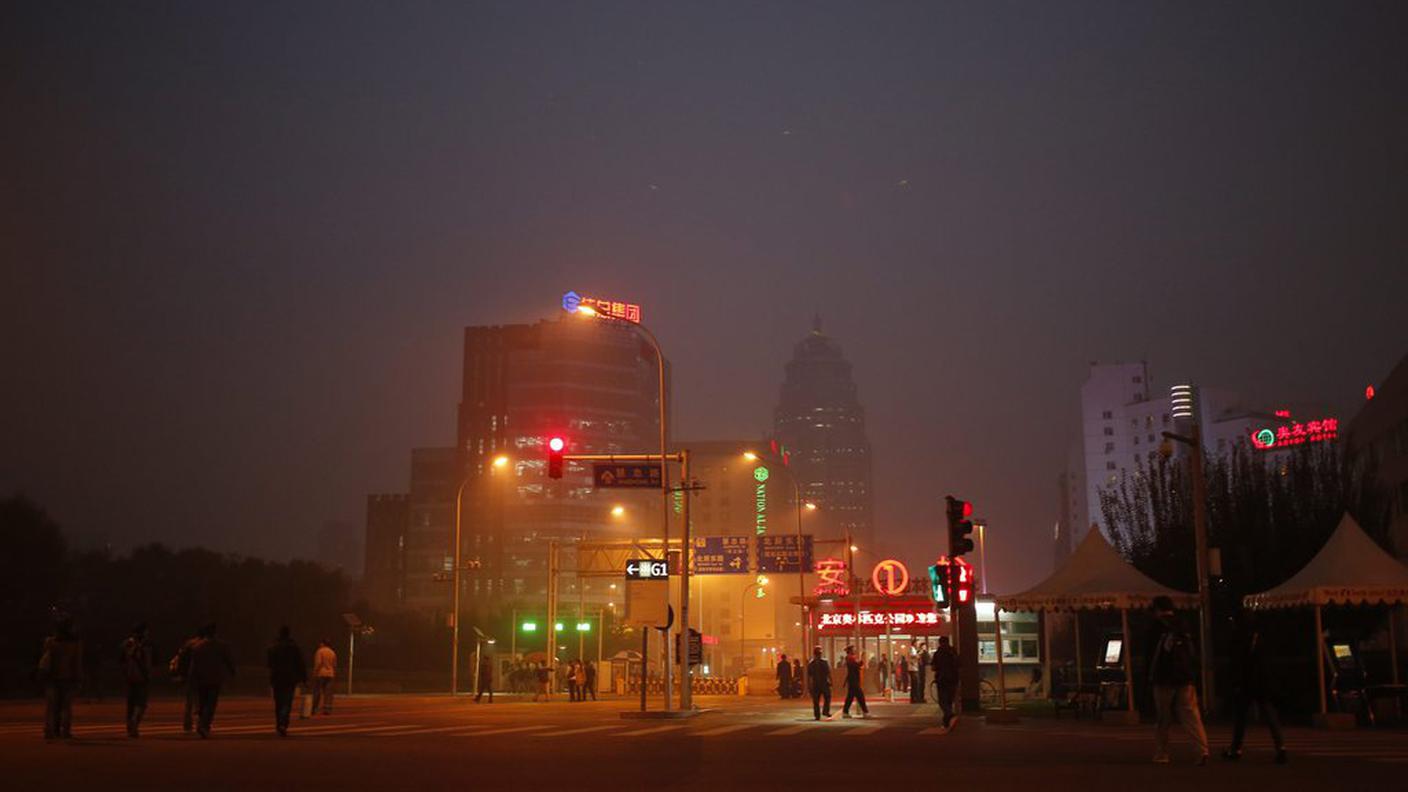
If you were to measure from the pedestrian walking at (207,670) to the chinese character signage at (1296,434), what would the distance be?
91389 mm

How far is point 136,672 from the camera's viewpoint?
18.3m

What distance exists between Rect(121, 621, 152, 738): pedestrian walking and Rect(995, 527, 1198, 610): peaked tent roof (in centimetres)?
1754

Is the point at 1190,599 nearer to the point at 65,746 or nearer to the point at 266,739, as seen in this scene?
the point at 266,739

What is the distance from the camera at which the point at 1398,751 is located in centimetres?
1634

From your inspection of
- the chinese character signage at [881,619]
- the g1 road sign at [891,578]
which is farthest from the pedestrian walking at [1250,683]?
the g1 road sign at [891,578]

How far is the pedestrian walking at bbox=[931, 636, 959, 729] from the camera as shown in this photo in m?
23.1

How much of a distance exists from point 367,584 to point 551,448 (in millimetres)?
175127

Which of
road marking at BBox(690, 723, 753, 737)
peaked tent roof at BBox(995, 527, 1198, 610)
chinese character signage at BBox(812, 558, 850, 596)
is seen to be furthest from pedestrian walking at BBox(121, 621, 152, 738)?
chinese character signage at BBox(812, 558, 850, 596)

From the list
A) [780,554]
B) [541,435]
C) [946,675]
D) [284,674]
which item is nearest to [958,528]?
[946,675]

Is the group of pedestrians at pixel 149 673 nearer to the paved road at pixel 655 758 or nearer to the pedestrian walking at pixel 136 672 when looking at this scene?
the pedestrian walking at pixel 136 672

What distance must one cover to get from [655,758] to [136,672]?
861 centimetres

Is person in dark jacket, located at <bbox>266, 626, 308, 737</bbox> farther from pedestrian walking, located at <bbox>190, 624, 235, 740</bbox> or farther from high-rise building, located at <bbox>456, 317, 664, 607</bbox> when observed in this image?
high-rise building, located at <bbox>456, 317, 664, 607</bbox>

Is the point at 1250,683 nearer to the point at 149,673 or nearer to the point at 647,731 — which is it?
the point at 647,731

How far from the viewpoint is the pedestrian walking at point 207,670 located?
1783cm
